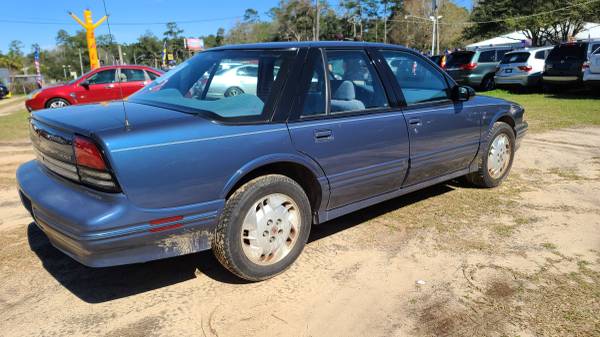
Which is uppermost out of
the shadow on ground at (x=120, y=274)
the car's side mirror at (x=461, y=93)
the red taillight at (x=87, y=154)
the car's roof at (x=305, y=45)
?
the car's roof at (x=305, y=45)

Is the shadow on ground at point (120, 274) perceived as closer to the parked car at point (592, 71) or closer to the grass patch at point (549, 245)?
the grass patch at point (549, 245)

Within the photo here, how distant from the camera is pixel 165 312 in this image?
275cm

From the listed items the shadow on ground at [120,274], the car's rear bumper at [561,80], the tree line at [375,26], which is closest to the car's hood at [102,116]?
the shadow on ground at [120,274]

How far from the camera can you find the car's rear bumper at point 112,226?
2455mm

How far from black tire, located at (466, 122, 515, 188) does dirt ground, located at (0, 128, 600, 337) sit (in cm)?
57

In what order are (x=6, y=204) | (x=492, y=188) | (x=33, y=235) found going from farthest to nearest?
(x=492, y=188), (x=6, y=204), (x=33, y=235)

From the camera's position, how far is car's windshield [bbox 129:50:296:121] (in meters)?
3.03

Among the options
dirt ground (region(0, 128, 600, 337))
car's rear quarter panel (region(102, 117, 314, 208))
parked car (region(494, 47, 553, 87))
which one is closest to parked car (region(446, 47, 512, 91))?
parked car (region(494, 47, 553, 87))

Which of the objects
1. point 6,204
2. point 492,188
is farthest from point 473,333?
point 6,204

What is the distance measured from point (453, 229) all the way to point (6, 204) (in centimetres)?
444

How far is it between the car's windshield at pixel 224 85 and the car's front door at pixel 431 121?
1159mm

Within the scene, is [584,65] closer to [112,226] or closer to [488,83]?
[488,83]

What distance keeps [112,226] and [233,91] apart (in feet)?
4.55

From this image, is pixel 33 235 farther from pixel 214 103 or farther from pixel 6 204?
pixel 214 103
